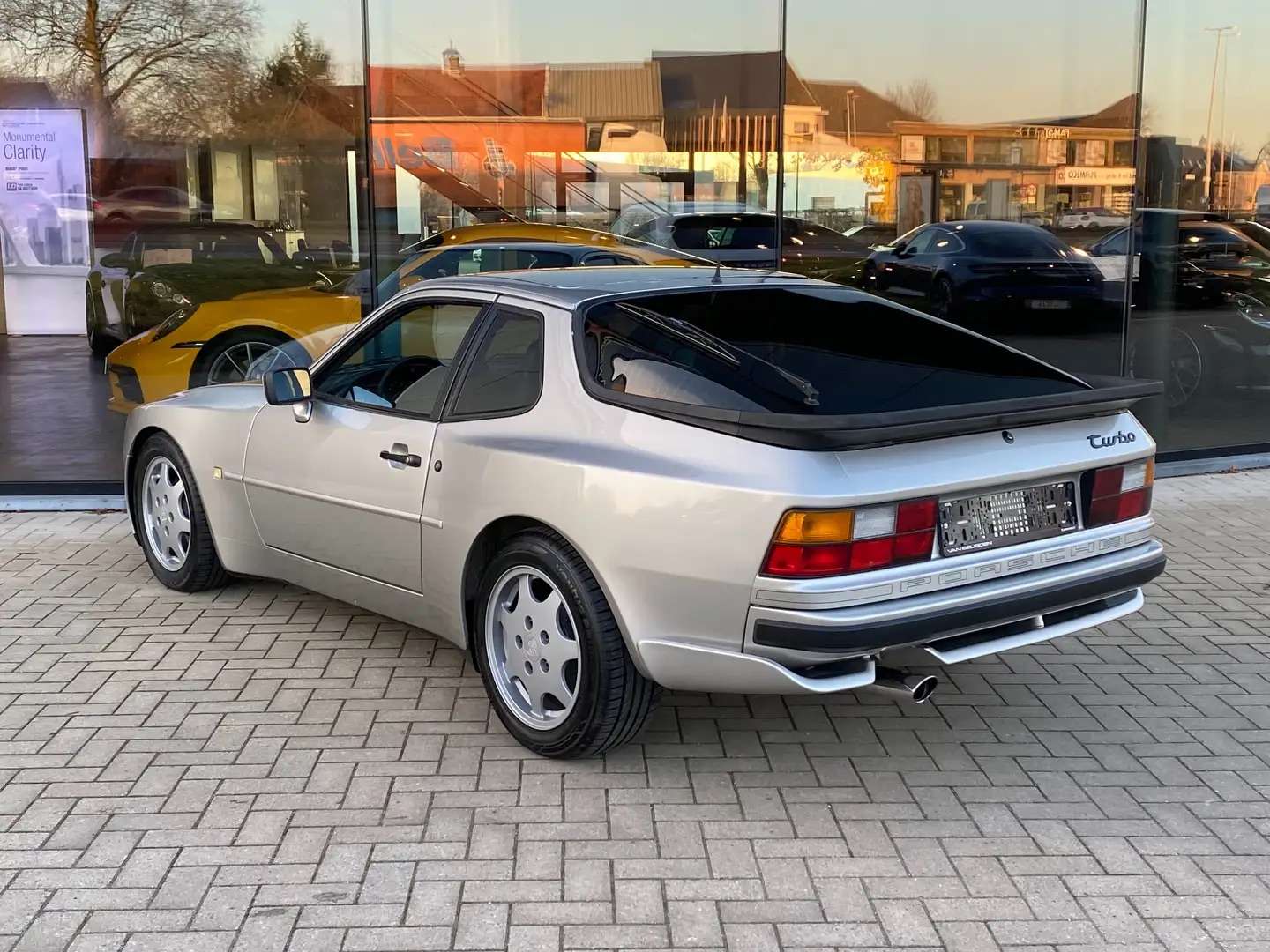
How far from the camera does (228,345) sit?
342 inches

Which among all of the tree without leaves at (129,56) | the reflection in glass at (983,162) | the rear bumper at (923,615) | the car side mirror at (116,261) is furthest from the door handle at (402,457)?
the reflection in glass at (983,162)

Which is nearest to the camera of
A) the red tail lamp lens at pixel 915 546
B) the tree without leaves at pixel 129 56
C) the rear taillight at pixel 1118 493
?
the red tail lamp lens at pixel 915 546

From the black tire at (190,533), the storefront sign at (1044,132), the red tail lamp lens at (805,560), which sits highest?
the storefront sign at (1044,132)

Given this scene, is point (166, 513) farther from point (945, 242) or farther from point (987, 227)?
point (987, 227)

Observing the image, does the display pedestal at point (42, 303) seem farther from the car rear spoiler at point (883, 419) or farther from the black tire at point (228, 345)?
the car rear spoiler at point (883, 419)

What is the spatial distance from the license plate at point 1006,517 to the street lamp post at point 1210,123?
6.58m

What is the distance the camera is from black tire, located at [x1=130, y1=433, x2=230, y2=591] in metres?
5.81

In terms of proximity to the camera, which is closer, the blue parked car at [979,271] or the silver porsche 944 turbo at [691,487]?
the silver porsche 944 turbo at [691,487]

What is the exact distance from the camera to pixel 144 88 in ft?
28.0

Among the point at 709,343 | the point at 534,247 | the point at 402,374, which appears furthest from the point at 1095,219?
the point at 402,374

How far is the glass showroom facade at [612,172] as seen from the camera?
28.3 feet

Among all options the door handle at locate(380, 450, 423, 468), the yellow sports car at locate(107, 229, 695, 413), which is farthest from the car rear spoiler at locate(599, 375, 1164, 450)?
the yellow sports car at locate(107, 229, 695, 413)

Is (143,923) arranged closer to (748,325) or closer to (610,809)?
(610,809)

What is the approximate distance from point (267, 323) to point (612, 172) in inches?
102
